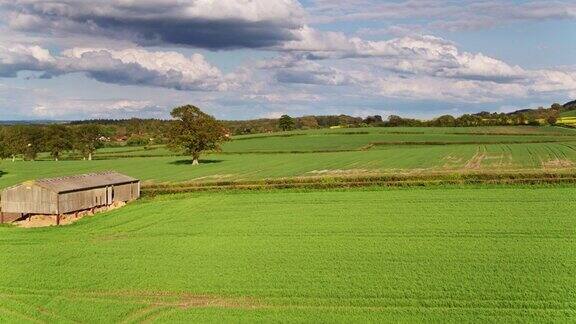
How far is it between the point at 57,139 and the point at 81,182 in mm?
82118

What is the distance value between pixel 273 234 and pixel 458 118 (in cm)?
16158

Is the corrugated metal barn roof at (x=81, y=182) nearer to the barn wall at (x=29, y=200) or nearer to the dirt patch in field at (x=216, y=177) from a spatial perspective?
the barn wall at (x=29, y=200)

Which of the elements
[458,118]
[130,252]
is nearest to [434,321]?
[130,252]

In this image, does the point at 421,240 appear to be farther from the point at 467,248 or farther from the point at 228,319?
the point at 228,319

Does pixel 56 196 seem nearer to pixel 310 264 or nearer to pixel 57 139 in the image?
pixel 310 264

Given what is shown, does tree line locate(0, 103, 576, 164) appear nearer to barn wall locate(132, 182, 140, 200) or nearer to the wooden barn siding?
barn wall locate(132, 182, 140, 200)

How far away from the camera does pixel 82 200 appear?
5719 cm

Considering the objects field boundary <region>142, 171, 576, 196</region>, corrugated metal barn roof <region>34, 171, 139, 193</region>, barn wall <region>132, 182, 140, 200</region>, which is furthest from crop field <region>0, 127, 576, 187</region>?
corrugated metal barn roof <region>34, 171, 139, 193</region>

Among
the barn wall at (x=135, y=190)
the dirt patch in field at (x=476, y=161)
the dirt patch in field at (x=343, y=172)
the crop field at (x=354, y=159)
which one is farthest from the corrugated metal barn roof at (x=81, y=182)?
the dirt patch in field at (x=476, y=161)

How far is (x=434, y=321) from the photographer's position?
23.9 metres

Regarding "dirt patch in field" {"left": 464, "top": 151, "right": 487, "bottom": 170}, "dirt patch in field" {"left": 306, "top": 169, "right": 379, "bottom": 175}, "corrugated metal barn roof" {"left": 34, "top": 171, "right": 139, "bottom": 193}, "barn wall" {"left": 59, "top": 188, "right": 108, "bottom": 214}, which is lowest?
"barn wall" {"left": 59, "top": 188, "right": 108, "bottom": 214}

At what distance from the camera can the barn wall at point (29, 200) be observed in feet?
177

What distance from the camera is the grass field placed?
25.7 m

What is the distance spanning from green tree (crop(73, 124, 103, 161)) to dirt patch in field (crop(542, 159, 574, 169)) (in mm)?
95485
